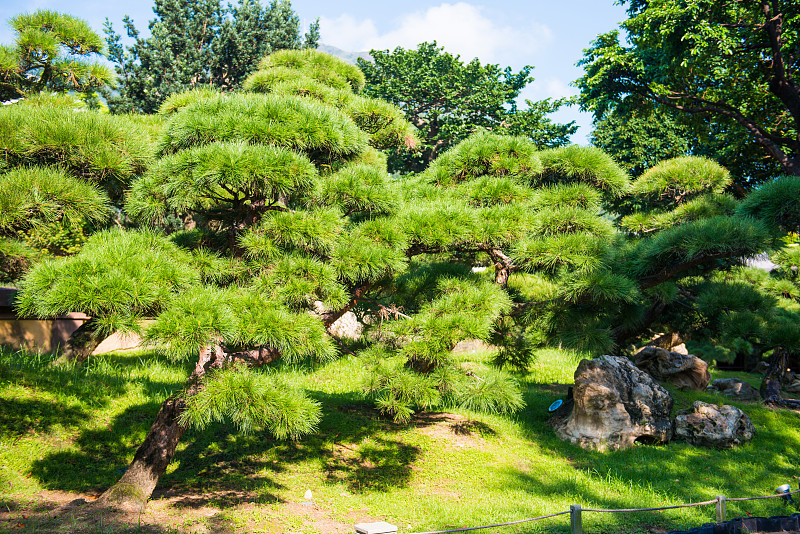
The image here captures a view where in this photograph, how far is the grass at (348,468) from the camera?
4.39 metres

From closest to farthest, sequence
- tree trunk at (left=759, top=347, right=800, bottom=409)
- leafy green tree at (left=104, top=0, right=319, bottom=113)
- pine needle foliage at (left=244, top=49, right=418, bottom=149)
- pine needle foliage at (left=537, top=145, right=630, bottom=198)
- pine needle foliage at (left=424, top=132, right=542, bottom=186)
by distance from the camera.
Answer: pine needle foliage at (left=244, top=49, right=418, bottom=149) → pine needle foliage at (left=424, top=132, right=542, bottom=186) → pine needle foliage at (left=537, top=145, right=630, bottom=198) → tree trunk at (left=759, top=347, right=800, bottom=409) → leafy green tree at (left=104, top=0, right=319, bottom=113)

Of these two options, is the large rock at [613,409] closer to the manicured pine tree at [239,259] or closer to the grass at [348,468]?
the grass at [348,468]

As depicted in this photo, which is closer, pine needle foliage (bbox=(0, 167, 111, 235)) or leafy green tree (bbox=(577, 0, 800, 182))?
pine needle foliage (bbox=(0, 167, 111, 235))

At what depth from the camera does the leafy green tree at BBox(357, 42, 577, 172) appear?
17.1m

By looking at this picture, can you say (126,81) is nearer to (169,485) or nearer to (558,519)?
(169,485)

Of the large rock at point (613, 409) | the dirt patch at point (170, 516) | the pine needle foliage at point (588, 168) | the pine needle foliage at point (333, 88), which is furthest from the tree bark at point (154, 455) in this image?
the large rock at point (613, 409)

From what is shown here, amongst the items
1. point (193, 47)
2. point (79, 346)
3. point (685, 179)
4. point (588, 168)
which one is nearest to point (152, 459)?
point (79, 346)

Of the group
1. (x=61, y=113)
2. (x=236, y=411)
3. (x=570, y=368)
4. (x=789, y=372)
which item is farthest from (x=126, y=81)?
(x=789, y=372)

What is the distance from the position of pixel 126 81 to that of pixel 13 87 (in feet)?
35.9

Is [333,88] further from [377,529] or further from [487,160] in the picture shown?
[377,529]

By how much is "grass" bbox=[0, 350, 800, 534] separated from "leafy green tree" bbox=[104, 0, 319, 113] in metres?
10.8

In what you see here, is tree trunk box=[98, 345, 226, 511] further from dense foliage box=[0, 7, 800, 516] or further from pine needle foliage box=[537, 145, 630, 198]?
pine needle foliage box=[537, 145, 630, 198]

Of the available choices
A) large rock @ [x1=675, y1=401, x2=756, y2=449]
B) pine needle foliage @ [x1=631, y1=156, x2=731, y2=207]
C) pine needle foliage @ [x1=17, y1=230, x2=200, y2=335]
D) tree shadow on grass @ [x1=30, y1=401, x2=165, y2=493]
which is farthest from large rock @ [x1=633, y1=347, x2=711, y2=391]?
pine needle foliage @ [x1=17, y1=230, x2=200, y2=335]

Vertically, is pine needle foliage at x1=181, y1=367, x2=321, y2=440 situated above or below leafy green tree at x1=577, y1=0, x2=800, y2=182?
below
